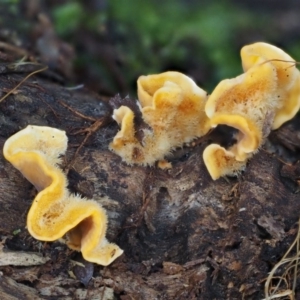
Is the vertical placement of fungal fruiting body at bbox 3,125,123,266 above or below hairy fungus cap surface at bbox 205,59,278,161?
below

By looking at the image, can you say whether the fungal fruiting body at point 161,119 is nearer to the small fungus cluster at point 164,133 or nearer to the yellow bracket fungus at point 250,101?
the small fungus cluster at point 164,133

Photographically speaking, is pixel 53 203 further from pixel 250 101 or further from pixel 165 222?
pixel 250 101

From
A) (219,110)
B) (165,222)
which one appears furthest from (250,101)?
(165,222)

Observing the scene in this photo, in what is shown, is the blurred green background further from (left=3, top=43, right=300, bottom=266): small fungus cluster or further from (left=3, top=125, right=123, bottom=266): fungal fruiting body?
(left=3, top=125, right=123, bottom=266): fungal fruiting body

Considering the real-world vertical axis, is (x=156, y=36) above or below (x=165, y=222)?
below

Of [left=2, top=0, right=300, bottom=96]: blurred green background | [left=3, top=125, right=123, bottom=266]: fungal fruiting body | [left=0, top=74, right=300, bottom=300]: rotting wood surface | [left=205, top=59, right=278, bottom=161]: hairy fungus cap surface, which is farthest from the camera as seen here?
[left=2, top=0, right=300, bottom=96]: blurred green background

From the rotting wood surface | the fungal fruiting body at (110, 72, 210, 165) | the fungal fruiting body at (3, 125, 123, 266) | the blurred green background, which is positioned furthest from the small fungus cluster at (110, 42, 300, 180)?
the blurred green background

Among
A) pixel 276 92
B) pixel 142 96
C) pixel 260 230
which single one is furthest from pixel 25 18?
pixel 260 230
